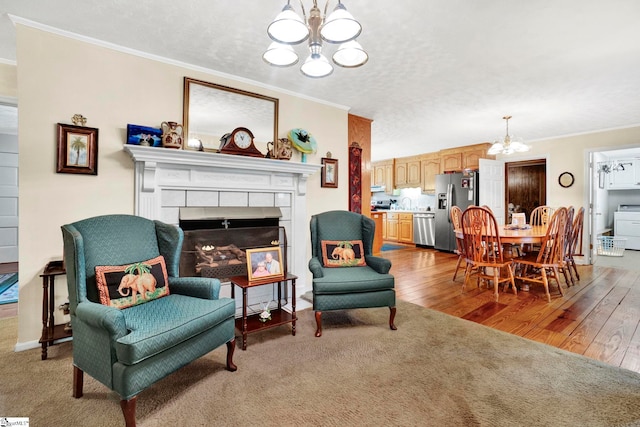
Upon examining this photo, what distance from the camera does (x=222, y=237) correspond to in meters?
2.93

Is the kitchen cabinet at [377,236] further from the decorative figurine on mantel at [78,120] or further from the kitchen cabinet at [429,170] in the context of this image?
the decorative figurine on mantel at [78,120]

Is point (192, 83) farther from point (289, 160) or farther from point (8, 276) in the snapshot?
point (8, 276)

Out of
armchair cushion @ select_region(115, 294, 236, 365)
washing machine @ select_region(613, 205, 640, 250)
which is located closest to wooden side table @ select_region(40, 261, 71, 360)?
armchair cushion @ select_region(115, 294, 236, 365)

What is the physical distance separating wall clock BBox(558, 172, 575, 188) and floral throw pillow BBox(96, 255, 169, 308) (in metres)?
6.37

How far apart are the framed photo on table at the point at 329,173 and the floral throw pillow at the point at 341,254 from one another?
42.4 inches

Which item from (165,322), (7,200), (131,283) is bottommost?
(165,322)

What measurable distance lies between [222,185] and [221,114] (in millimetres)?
712

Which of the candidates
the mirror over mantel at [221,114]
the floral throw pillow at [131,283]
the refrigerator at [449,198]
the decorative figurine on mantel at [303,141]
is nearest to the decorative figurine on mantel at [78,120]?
the mirror over mantel at [221,114]

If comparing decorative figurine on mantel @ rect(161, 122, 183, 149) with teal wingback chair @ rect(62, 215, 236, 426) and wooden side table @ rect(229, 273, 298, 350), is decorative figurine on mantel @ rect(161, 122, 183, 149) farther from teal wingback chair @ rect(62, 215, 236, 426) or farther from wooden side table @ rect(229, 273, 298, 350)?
wooden side table @ rect(229, 273, 298, 350)

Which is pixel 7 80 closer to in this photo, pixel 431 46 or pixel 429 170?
pixel 431 46

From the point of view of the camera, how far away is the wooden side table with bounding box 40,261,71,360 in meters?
2.00

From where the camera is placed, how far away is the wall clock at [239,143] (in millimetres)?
2863

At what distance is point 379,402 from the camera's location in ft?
5.21

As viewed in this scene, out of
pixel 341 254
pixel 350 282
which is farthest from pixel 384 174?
pixel 350 282
